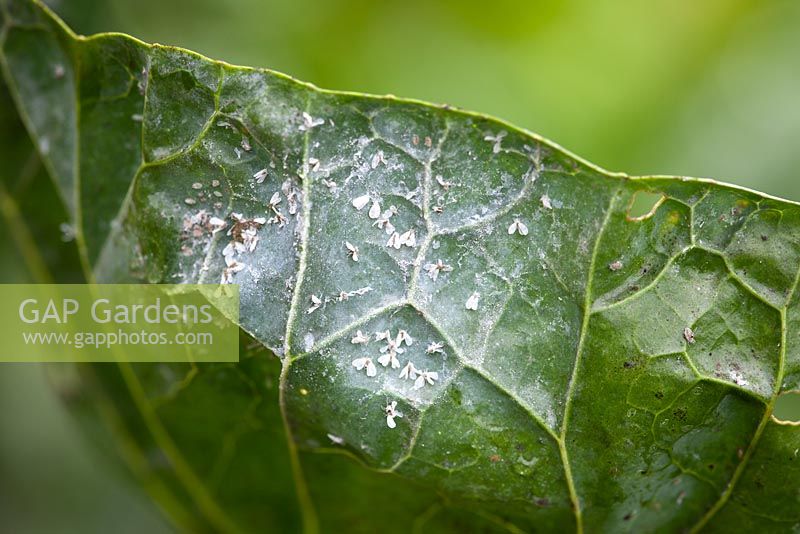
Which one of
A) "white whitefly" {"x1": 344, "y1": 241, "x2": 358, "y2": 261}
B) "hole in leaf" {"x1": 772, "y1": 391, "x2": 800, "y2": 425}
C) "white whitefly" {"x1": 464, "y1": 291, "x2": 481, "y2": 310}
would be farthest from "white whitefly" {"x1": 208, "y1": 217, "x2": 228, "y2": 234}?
"hole in leaf" {"x1": 772, "y1": 391, "x2": 800, "y2": 425}

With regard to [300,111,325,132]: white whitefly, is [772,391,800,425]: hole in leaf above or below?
below

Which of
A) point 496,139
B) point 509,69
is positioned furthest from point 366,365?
point 509,69

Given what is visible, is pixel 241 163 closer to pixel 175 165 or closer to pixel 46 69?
pixel 175 165

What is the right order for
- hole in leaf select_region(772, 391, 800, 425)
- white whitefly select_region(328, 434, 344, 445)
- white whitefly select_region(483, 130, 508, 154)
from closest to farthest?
white whitefly select_region(483, 130, 508, 154)
white whitefly select_region(328, 434, 344, 445)
hole in leaf select_region(772, 391, 800, 425)

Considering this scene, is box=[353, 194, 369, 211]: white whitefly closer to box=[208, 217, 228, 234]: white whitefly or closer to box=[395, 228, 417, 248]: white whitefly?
box=[395, 228, 417, 248]: white whitefly

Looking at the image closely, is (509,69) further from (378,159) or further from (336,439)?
(336,439)

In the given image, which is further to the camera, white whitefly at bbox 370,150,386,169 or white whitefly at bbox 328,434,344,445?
white whitefly at bbox 328,434,344,445

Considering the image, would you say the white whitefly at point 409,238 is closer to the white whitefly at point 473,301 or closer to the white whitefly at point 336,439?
the white whitefly at point 473,301

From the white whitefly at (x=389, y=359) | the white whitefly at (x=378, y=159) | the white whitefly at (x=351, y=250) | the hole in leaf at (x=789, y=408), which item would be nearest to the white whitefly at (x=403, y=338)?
the white whitefly at (x=389, y=359)
